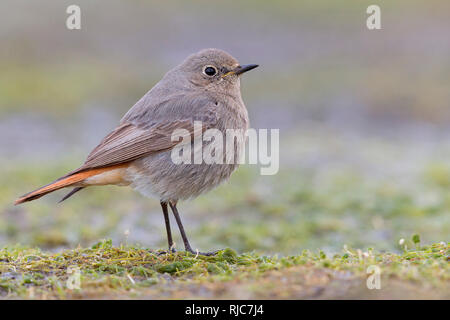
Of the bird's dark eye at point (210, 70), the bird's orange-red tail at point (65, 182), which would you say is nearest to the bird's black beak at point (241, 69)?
the bird's dark eye at point (210, 70)

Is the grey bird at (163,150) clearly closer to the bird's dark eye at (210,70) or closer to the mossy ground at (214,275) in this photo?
the bird's dark eye at (210,70)

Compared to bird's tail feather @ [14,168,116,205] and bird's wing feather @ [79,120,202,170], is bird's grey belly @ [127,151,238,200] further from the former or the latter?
bird's tail feather @ [14,168,116,205]

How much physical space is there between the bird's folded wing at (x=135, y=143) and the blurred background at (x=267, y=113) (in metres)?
0.67

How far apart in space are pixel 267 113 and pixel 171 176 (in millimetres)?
10573

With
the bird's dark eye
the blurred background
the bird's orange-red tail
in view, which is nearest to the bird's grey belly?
the bird's orange-red tail

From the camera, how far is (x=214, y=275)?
16.4ft

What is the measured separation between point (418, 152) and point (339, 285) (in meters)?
8.78

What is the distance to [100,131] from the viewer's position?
49.0 feet

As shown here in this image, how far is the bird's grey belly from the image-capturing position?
598 cm

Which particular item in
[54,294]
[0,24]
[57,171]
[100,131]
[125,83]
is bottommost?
[54,294]

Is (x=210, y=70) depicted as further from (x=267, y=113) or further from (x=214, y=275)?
(x=267, y=113)

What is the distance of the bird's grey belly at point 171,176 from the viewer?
5.98m

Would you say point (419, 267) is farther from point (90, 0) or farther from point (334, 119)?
point (90, 0)

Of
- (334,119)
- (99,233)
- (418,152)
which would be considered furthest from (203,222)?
(334,119)
